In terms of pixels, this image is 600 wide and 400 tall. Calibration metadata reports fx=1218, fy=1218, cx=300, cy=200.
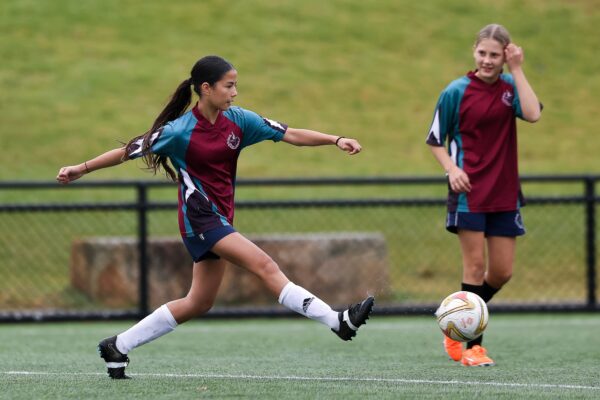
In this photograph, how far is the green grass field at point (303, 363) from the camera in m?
5.80

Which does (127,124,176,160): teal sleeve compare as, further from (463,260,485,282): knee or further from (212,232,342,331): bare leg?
(463,260,485,282): knee

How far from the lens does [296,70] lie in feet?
73.8

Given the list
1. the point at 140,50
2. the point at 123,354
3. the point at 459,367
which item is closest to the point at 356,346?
the point at 459,367

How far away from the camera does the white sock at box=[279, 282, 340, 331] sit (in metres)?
5.90

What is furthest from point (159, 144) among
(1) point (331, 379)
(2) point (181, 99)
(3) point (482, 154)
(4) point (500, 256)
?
(4) point (500, 256)

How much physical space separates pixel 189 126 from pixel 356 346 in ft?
9.43

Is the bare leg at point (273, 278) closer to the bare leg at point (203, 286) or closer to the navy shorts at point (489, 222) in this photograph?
the bare leg at point (203, 286)

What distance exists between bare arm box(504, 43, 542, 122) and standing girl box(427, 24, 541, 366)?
1.1 inches

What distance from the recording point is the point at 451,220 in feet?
23.5

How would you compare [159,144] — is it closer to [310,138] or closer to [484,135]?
[310,138]

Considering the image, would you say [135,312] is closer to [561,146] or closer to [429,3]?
[561,146]

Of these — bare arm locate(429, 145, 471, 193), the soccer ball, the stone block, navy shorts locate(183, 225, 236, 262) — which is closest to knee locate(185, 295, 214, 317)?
navy shorts locate(183, 225, 236, 262)

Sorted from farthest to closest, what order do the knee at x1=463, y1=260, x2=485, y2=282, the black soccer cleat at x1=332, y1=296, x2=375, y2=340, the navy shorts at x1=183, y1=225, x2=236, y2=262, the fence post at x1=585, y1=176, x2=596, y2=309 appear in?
the fence post at x1=585, y1=176, x2=596, y2=309
the knee at x1=463, y1=260, x2=485, y2=282
the navy shorts at x1=183, y1=225, x2=236, y2=262
the black soccer cleat at x1=332, y1=296, x2=375, y2=340

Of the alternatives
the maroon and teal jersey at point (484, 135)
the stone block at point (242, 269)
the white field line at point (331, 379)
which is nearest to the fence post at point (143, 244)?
the stone block at point (242, 269)
